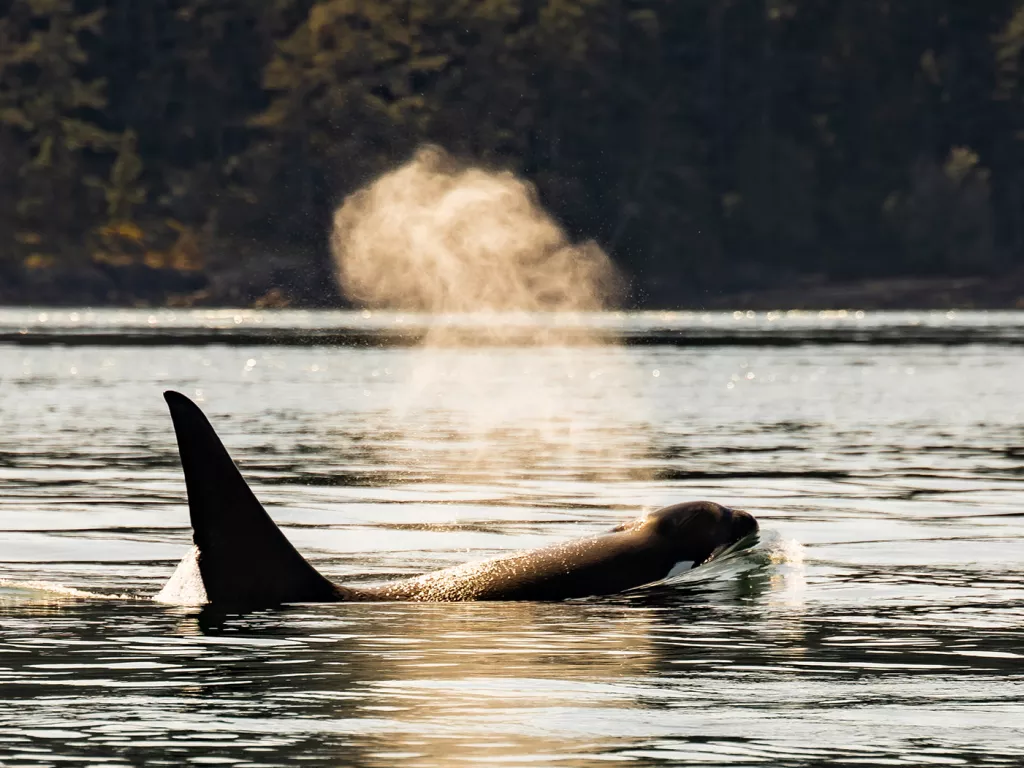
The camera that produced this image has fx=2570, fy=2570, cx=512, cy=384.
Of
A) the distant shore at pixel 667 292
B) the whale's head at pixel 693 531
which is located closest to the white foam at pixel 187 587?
the whale's head at pixel 693 531

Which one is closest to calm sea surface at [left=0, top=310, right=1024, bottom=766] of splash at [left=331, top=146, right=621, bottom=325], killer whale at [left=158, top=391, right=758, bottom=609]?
killer whale at [left=158, top=391, right=758, bottom=609]

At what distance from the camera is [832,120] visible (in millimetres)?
187625

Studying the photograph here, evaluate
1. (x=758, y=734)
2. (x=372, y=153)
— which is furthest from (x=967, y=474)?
(x=372, y=153)

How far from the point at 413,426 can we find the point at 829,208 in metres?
135

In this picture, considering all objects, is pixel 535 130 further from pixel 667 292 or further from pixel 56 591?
pixel 56 591

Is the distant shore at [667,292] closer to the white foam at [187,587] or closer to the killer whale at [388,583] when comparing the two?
the killer whale at [388,583]

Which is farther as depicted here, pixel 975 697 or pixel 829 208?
pixel 829 208

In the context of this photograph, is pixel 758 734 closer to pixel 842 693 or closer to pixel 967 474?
pixel 842 693

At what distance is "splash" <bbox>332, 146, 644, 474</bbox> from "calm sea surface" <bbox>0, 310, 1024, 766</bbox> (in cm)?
47

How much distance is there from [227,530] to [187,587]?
1.39 metres

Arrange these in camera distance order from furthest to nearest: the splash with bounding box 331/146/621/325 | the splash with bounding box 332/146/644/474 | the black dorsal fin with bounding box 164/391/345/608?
the splash with bounding box 331/146/621/325 → the splash with bounding box 332/146/644/474 → the black dorsal fin with bounding box 164/391/345/608

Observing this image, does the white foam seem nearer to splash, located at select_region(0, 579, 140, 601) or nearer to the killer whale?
the killer whale

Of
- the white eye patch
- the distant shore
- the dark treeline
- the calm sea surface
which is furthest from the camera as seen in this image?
the distant shore

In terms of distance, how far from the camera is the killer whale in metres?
19.7
